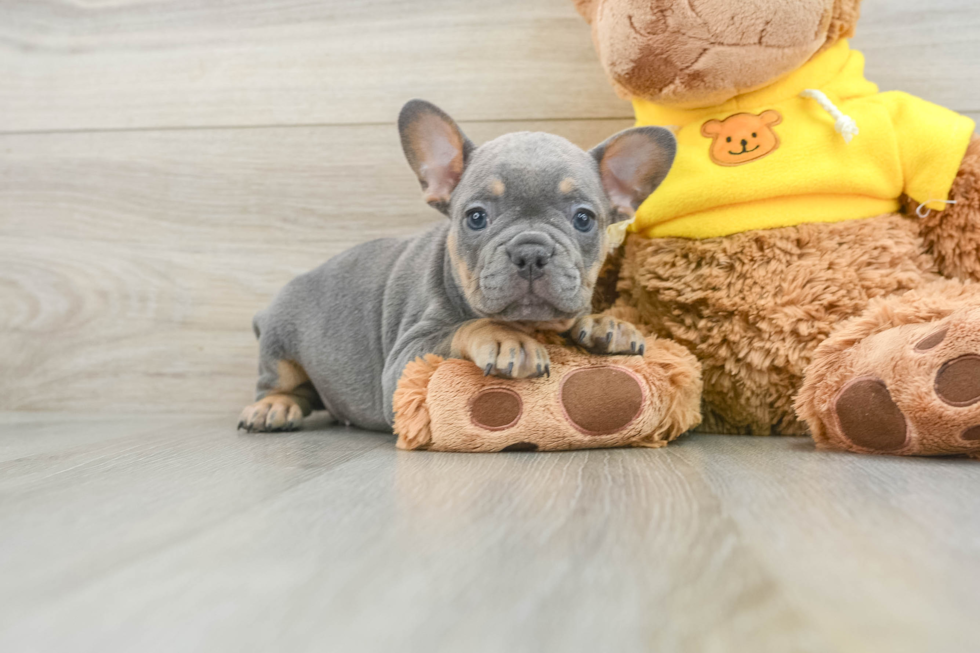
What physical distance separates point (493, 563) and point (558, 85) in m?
1.74

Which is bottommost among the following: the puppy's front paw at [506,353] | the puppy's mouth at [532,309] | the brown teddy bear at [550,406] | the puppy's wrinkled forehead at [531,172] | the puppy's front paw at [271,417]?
the puppy's front paw at [271,417]

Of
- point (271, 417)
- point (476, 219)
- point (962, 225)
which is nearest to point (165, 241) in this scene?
point (271, 417)

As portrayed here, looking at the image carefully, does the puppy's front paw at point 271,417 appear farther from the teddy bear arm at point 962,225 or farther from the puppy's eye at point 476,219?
the teddy bear arm at point 962,225

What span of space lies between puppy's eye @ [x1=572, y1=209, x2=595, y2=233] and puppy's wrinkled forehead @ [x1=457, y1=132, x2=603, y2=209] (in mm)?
34

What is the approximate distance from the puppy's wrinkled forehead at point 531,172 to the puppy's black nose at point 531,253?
124 millimetres

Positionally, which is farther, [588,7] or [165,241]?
[165,241]

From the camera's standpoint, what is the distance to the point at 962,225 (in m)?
1.52

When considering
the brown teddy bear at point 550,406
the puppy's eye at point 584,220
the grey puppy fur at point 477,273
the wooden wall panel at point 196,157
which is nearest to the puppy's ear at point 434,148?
the grey puppy fur at point 477,273

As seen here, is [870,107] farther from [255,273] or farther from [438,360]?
[255,273]

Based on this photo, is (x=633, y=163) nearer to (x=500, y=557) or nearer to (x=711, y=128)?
(x=711, y=128)

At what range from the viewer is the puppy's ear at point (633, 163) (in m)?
1.49

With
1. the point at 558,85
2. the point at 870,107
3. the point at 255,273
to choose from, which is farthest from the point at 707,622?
the point at 255,273

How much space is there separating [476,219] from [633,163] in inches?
14.6

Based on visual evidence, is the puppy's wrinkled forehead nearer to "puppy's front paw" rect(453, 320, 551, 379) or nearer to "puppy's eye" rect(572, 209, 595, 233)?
"puppy's eye" rect(572, 209, 595, 233)
